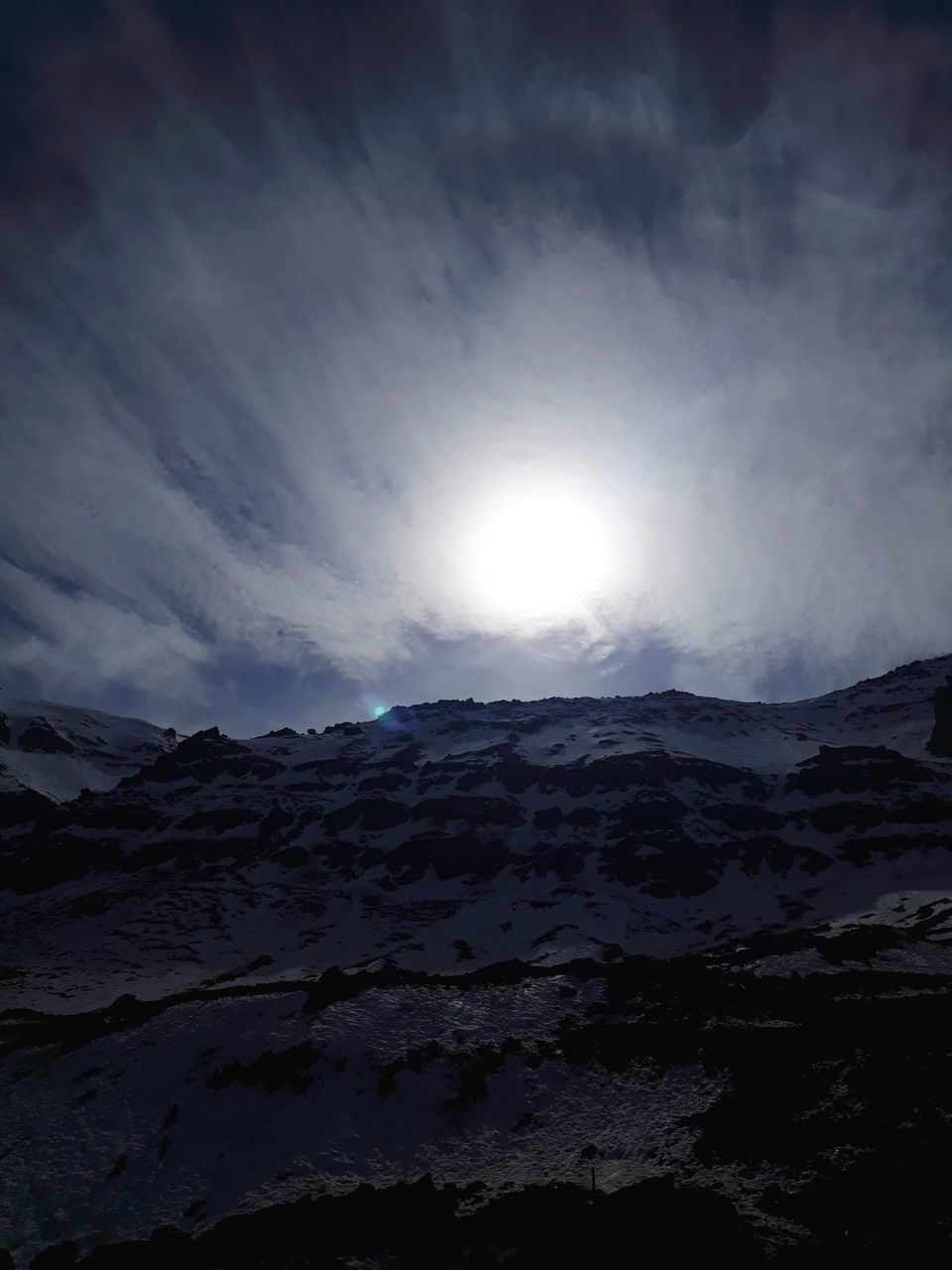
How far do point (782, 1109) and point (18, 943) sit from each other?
237 feet

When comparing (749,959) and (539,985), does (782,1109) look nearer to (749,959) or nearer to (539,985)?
(539,985)

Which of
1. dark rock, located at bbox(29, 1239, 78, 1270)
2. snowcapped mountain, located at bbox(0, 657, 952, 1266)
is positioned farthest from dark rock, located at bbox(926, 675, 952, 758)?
dark rock, located at bbox(29, 1239, 78, 1270)

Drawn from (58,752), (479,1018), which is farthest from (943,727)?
(58,752)

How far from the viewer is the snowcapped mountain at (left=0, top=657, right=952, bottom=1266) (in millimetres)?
22328

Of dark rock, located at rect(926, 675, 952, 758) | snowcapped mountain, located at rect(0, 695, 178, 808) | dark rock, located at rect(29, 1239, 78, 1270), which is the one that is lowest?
dark rock, located at rect(29, 1239, 78, 1270)

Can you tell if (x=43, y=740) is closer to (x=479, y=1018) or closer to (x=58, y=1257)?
(x=479, y=1018)

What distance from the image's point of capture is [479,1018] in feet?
128

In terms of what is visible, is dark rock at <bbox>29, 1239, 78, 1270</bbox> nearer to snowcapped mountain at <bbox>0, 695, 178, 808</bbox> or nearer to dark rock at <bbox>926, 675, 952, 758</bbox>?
snowcapped mountain at <bbox>0, 695, 178, 808</bbox>

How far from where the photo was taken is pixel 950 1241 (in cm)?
1645

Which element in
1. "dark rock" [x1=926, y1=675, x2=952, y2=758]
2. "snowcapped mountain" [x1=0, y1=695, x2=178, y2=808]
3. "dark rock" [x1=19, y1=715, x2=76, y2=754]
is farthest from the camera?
"dark rock" [x1=19, y1=715, x2=76, y2=754]

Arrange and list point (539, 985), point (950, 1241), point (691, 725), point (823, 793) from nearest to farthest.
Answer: point (950, 1241)
point (539, 985)
point (823, 793)
point (691, 725)

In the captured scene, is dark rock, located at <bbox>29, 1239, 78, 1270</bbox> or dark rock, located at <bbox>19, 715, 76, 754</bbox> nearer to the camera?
dark rock, located at <bbox>29, 1239, 78, 1270</bbox>

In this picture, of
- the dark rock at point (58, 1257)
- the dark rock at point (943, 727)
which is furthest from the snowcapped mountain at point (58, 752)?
the dark rock at point (943, 727)

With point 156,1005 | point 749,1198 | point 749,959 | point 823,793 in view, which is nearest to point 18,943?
point 156,1005
